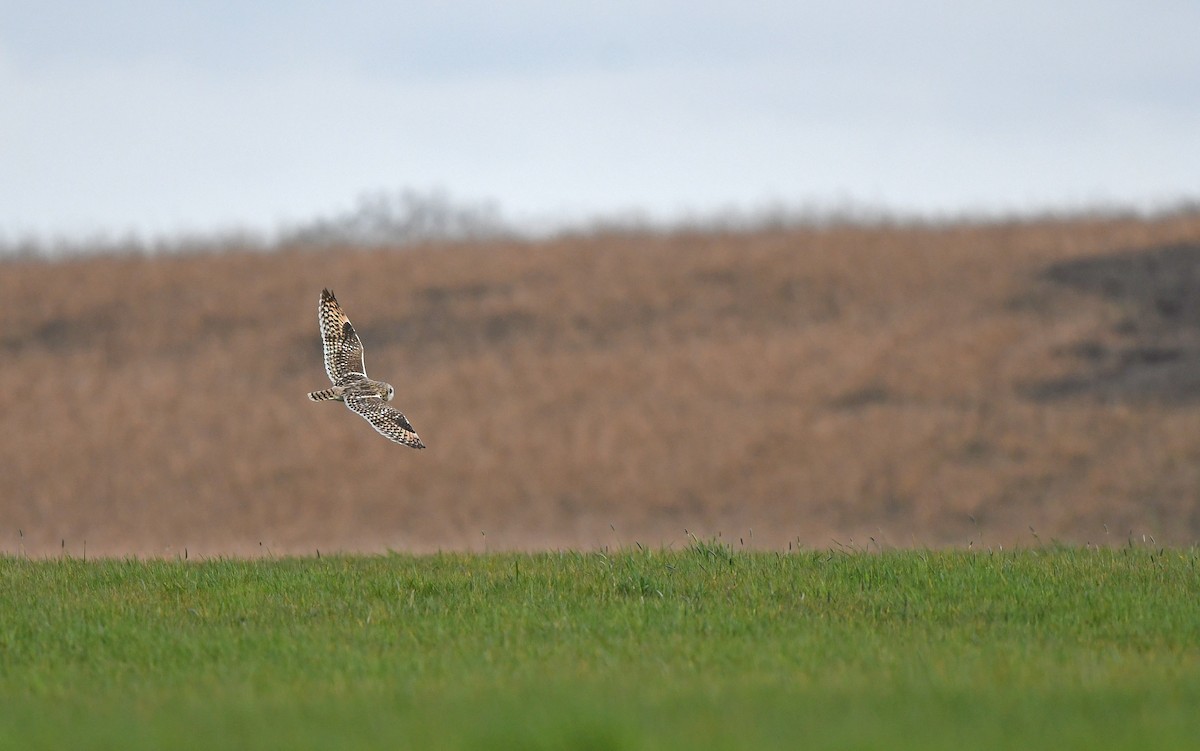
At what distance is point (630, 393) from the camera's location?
30.4m

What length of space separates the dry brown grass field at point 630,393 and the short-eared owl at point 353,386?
1232 centimetres

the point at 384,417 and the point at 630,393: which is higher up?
the point at 384,417

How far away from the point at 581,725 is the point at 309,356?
27327 millimetres

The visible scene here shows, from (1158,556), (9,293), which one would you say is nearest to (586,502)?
(1158,556)

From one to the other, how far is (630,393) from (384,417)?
67.3ft

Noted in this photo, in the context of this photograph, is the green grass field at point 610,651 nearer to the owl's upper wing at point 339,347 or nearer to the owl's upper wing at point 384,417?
the owl's upper wing at point 384,417

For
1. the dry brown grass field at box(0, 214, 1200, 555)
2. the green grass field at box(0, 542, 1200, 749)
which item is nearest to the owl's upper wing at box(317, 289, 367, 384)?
the green grass field at box(0, 542, 1200, 749)

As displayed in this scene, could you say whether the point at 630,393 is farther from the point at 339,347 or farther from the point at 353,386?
the point at 353,386

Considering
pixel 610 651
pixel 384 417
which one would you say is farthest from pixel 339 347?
pixel 610 651

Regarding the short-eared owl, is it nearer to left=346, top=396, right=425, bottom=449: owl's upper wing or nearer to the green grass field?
left=346, top=396, right=425, bottom=449: owl's upper wing

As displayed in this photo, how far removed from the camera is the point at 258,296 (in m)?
35.4

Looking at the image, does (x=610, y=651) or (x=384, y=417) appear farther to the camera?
(x=384, y=417)

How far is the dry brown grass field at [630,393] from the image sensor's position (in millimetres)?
25734

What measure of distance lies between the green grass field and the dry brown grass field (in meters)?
11.6
